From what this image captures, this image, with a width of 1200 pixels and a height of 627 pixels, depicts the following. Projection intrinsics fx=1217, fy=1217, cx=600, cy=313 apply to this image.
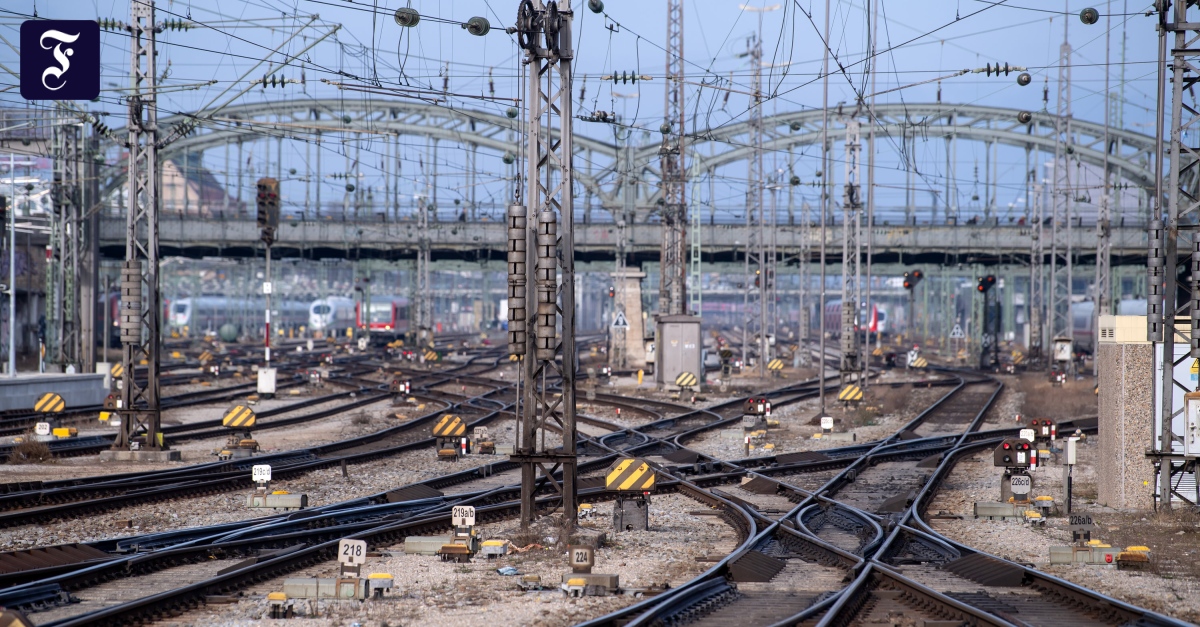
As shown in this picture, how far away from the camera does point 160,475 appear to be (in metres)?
21.5

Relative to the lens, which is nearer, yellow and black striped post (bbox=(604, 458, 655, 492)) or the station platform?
yellow and black striped post (bbox=(604, 458, 655, 492))

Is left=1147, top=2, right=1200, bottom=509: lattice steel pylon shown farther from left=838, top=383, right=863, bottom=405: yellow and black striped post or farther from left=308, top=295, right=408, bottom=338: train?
left=308, top=295, right=408, bottom=338: train

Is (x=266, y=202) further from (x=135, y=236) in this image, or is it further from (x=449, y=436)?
(x=449, y=436)

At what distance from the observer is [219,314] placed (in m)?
125

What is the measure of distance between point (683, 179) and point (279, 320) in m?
82.2

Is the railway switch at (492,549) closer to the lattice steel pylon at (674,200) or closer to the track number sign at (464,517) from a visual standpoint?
the track number sign at (464,517)

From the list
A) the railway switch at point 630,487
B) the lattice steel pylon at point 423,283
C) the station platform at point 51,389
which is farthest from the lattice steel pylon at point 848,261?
the lattice steel pylon at point 423,283

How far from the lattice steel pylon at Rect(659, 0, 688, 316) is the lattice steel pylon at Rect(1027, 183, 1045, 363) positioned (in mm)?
18824

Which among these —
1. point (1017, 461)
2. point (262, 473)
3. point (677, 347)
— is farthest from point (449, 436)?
point (677, 347)

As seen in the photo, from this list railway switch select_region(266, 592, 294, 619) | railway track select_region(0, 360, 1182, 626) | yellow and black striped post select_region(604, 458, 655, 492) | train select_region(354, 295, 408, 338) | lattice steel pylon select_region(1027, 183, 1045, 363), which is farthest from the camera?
train select_region(354, 295, 408, 338)

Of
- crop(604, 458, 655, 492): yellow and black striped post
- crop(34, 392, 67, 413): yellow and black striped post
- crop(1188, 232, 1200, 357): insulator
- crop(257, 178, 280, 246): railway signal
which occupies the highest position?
crop(257, 178, 280, 246): railway signal

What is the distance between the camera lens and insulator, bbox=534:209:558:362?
1515 cm

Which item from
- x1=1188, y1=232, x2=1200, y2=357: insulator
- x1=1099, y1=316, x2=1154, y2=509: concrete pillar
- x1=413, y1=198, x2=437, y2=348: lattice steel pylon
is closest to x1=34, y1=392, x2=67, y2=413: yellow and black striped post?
x1=1099, y1=316, x2=1154, y2=509: concrete pillar

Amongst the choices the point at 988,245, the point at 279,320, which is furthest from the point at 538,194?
the point at 279,320
